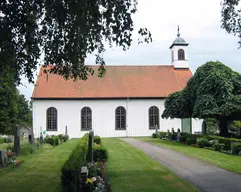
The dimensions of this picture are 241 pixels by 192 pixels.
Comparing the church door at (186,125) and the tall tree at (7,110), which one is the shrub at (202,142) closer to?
the church door at (186,125)

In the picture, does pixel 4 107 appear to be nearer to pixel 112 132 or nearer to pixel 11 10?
pixel 112 132

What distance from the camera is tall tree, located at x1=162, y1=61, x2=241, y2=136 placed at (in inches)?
915

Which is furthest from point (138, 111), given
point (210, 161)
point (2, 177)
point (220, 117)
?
point (2, 177)

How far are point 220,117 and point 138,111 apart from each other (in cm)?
1499

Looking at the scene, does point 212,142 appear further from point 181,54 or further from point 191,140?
point 181,54

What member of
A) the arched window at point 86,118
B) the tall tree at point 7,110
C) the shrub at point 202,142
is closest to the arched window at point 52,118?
the arched window at point 86,118

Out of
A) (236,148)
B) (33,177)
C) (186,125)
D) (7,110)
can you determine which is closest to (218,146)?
(236,148)

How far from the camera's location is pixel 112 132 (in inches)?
1502

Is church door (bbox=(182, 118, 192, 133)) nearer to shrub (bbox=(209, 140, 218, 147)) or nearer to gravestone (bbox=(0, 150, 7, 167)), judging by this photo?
shrub (bbox=(209, 140, 218, 147))

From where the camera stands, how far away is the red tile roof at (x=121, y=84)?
38.0 meters

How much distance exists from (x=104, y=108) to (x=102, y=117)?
1.07m

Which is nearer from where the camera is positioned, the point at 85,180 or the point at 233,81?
the point at 85,180

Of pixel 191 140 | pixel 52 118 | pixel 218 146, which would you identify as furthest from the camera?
pixel 52 118

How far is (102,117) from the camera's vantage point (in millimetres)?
38156
